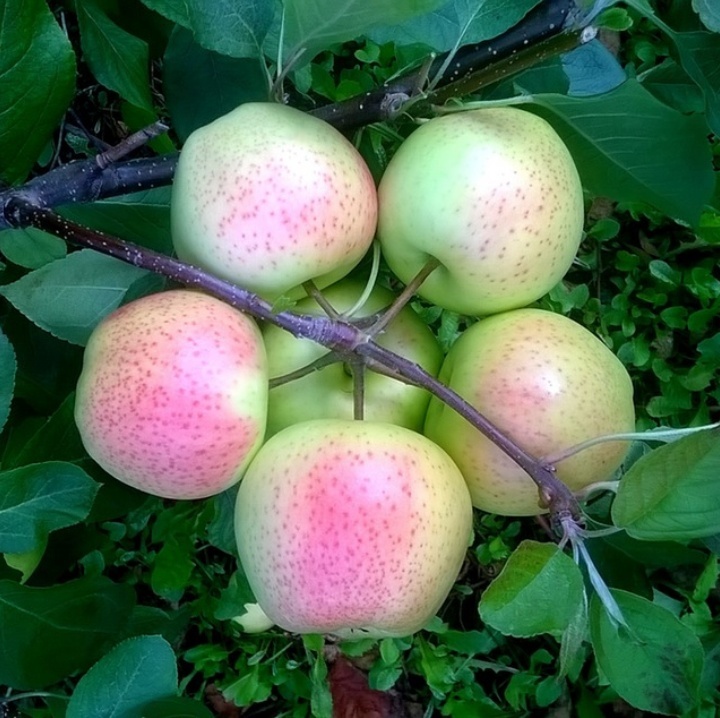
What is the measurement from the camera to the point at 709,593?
1256 mm

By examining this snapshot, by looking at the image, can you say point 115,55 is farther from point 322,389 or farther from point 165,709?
point 165,709

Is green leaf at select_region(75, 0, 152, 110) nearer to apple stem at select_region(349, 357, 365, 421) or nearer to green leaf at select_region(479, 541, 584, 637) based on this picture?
apple stem at select_region(349, 357, 365, 421)

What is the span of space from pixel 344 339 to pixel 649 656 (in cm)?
33

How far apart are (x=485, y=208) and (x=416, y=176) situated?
0.21ft

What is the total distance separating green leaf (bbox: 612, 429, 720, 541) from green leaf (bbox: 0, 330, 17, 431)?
0.52 m

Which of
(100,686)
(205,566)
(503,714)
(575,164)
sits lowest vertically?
(503,714)

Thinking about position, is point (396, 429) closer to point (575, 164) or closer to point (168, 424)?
point (168, 424)

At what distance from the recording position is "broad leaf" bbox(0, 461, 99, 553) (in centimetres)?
77

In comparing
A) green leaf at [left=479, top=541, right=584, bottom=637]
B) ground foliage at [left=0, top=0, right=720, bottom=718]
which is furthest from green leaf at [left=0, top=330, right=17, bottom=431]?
green leaf at [left=479, top=541, right=584, bottom=637]

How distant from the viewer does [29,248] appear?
0.87 metres

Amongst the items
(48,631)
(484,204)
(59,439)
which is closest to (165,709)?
(48,631)

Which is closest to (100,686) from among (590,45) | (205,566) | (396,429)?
(396,429)

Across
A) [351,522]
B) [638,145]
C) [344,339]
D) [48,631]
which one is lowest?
[48,631]

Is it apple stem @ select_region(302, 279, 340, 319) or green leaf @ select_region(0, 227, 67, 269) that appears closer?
Result: apple stem @ select_region(302, 279, 340, 319)
